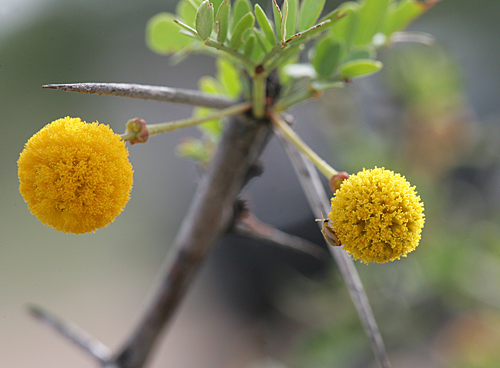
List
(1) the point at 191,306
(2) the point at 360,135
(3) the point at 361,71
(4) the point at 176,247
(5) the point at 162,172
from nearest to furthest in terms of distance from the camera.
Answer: (3) the point at 361,71, (4) the point at 176,247, (2) the point at 360,135, (1) the point at 191,306, (5) the point at 162,172

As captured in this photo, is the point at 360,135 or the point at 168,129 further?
the point at 360,135

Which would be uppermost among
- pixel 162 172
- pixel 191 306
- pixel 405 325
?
pixel 405 325

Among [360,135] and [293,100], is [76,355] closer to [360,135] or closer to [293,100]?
[360,135]

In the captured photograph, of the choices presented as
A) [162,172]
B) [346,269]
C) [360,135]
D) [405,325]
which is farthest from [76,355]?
[346,269]

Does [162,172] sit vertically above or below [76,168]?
below

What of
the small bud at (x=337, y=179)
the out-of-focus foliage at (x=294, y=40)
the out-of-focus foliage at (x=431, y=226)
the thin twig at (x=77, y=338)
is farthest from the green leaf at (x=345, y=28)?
the out-of-focus foliage at (x=431, y=226)

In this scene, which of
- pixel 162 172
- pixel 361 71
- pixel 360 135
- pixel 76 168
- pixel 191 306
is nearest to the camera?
pixel 76 168
